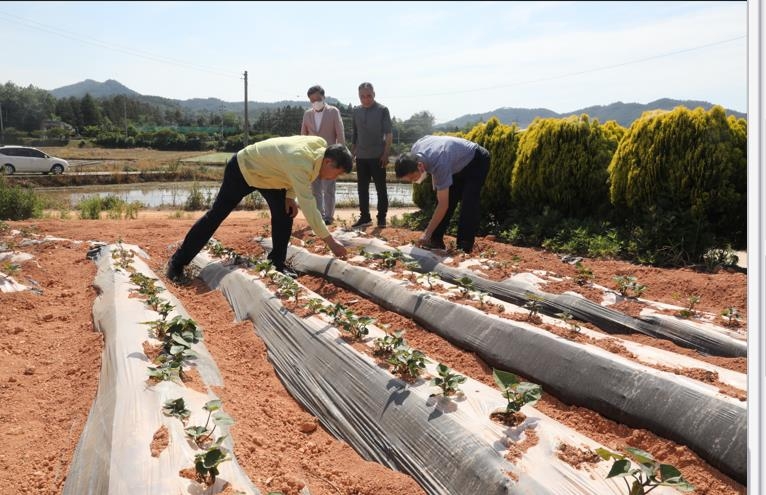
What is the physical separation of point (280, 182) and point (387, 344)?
2.44m

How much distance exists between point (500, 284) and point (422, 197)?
470cm

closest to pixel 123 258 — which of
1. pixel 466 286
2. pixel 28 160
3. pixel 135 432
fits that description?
pixel 466 286

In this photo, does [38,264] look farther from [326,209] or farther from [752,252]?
[752,252]

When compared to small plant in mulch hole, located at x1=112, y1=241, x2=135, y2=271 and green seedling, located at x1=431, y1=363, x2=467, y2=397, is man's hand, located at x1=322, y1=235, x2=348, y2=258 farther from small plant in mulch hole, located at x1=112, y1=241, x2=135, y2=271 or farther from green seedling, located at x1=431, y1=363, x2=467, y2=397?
green seedling, located at x1=431, y1=363, x2=467, y2=397

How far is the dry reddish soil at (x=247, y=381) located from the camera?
2.06 metres

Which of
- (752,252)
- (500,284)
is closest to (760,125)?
(752,252)

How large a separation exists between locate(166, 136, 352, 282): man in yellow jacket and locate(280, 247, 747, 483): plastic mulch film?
1.23 metres

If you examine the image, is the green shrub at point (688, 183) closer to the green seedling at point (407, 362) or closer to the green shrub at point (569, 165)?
the green shrub at point (569, 165)

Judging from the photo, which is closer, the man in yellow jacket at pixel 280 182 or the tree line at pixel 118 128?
the man in yellow jacket at pixel 280 182

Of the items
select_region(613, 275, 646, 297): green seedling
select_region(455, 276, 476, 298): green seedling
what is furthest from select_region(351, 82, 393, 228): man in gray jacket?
select_region(613, 275, 646, 297): green seedling

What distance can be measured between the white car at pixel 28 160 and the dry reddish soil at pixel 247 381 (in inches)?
618

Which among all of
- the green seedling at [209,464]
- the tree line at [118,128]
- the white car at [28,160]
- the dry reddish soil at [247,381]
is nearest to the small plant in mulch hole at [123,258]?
the dry reddish soil at [247,381]

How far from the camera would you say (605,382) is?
8.08 ft

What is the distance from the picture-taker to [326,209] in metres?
7.73
